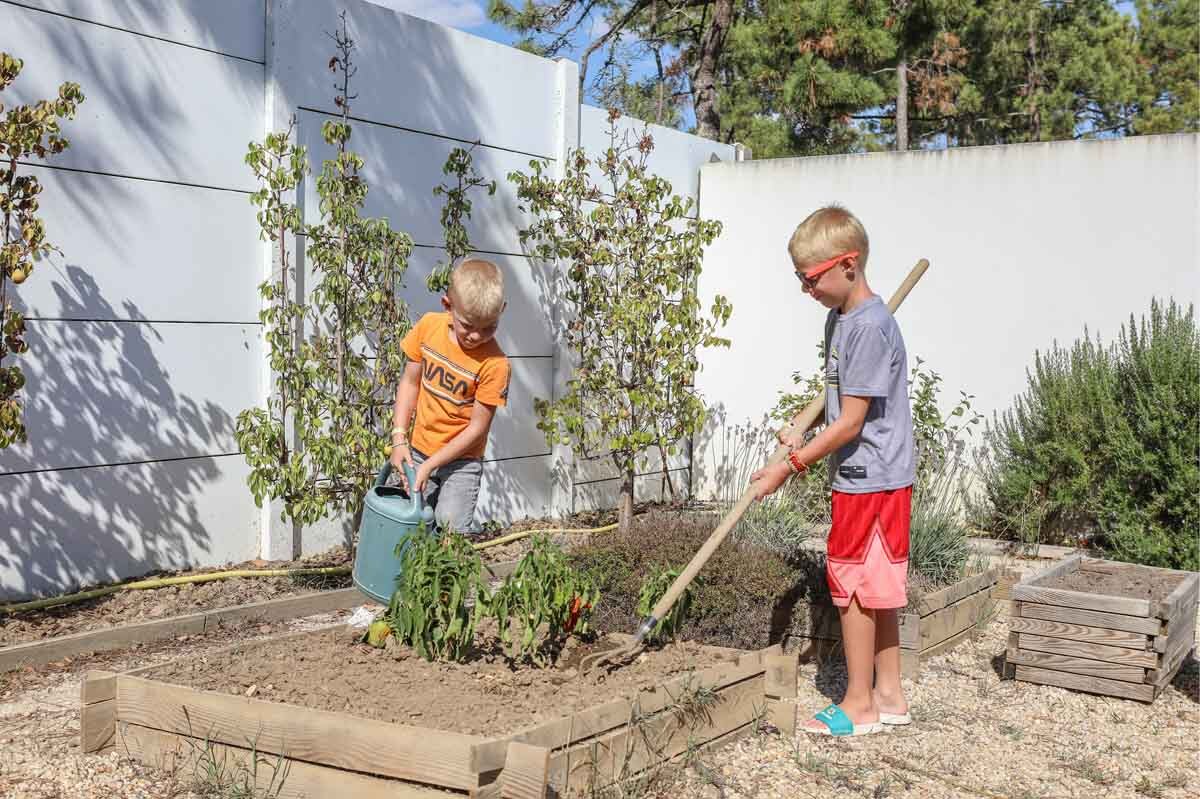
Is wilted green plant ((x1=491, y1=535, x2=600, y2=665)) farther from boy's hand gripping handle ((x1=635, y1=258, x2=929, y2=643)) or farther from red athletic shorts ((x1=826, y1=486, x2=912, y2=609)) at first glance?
red athletic shorts ((x1=826, y1=486, x2=912, y2=609))

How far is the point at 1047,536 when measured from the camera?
7.44 meters

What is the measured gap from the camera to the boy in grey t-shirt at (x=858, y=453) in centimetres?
372

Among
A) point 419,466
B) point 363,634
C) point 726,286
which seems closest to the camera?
point 363,634

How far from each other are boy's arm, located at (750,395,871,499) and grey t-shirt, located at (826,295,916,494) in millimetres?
37

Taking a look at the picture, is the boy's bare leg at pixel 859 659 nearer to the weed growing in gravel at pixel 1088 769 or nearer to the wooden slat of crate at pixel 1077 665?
the weed growing in gravel at pixel 1088 769

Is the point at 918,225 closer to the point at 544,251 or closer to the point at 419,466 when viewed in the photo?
the point at 544,251

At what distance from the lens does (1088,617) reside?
4.51 m

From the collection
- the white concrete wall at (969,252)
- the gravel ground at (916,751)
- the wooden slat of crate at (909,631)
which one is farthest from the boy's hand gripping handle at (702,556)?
the white concrete wall at (969,252)

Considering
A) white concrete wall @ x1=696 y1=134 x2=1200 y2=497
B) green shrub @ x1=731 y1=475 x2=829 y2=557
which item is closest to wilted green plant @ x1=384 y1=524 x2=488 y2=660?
green shrub @ x1=731 y1=475 x2=829 y2=557

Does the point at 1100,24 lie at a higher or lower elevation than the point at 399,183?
higher

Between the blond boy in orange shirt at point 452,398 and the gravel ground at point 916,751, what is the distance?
1.26 metres

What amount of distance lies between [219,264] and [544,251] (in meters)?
2.37

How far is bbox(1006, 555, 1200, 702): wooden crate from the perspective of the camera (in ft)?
14.5

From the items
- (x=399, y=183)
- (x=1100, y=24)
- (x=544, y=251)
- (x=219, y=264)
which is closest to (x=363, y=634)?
(x=219, y=264)
